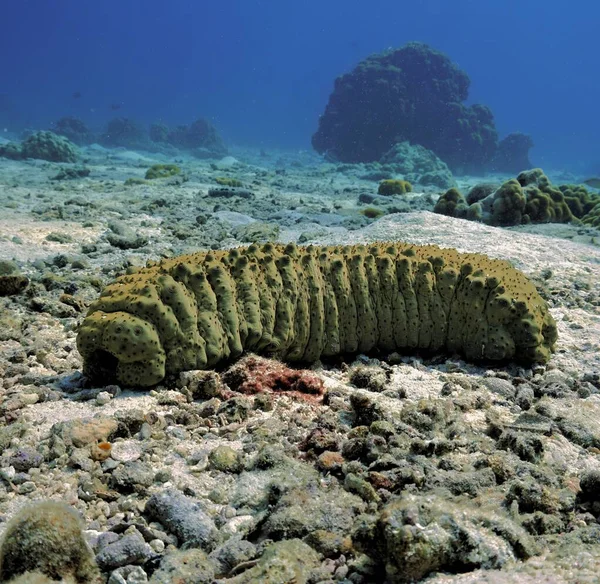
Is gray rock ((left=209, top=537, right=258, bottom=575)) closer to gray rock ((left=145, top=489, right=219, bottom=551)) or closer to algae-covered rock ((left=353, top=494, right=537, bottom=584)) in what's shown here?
gray rock ((left=145, top=489, right=219, bottom=551))

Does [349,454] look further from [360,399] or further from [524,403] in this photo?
[524,403]

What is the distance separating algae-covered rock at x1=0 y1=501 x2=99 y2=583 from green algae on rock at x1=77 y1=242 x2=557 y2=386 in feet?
4.65

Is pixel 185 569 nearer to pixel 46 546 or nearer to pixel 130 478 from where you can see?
pixel 46 546

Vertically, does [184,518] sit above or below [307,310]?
below

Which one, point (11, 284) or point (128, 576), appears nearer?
point (128, 576)

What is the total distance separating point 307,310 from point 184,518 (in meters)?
1.90

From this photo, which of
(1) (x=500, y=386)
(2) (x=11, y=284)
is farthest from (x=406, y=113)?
(1) (x=500, y=386)

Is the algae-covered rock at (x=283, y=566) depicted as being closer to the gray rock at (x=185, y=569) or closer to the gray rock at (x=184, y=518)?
the gray rock at (x=185, y=569)

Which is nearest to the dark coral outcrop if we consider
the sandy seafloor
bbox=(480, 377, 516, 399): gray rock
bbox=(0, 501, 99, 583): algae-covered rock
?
the sandy seafloor

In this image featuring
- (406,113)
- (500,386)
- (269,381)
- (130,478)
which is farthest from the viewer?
(406,113)

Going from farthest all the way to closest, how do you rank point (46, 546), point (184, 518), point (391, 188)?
point (391, 188) < point (184, 518) < point (46, 546)

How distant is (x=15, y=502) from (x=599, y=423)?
2875 mm

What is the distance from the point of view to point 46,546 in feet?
5.00

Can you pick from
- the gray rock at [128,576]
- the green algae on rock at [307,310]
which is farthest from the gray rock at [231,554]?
the green algae on rock at [307,310]
